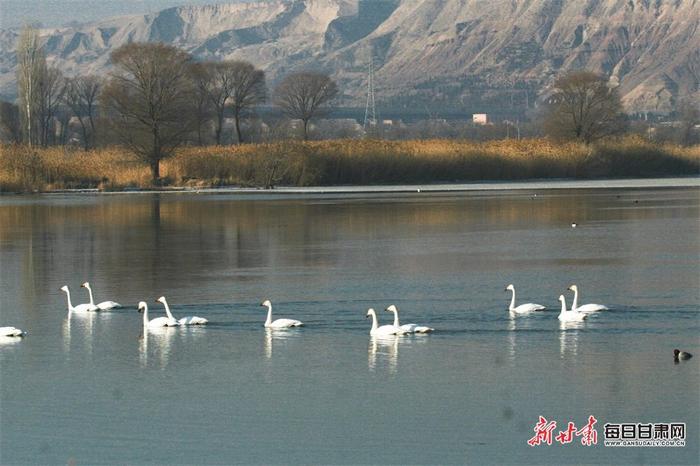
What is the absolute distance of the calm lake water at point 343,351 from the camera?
1453 centimetres

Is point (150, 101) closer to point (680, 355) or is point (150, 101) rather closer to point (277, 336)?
point (277, 336)

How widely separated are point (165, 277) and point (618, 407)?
14547 mm

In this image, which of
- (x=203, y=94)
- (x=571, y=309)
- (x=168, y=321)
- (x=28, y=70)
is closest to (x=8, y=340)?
(x=168, y=321)

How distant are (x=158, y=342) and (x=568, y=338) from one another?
619 cm

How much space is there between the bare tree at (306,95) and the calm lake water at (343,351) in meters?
79.3

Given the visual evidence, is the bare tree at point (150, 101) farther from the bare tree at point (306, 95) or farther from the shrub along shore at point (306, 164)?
the bare tree at point (306, 95)

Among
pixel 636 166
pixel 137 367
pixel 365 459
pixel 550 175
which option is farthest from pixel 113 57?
pixel 365 459

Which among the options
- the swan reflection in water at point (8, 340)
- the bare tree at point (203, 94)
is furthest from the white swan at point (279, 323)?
the bare tree at point (203, 94)

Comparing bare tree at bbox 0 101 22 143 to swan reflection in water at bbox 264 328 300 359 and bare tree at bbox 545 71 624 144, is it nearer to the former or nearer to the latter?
bare tree at bbox 545 71 624 144

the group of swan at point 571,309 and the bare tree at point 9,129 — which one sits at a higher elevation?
the bare tree at point 9,129

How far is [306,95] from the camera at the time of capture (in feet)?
387

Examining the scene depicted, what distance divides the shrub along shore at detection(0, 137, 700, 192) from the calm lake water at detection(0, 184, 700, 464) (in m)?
32.3

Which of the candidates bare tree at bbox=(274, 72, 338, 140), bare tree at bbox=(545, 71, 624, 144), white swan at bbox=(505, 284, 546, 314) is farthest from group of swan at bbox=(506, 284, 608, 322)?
bare tree at bbox=(274, 72, 338, 140)

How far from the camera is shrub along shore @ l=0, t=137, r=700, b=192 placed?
229 ft
